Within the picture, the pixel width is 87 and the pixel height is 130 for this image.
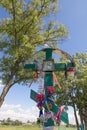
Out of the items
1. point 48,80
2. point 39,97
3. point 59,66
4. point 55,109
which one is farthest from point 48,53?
point 55,109

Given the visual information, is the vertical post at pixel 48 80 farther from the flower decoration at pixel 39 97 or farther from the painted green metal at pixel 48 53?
the flower decoration at pixel 39 97

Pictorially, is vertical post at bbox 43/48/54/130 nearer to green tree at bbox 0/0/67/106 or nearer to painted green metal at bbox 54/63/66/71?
painted green metal at bbox 54/63/66/71

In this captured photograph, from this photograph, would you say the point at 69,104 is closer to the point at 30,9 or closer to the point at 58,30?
the point at 58,30

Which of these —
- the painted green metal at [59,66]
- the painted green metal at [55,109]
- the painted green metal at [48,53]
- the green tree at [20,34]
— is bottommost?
the painted green metal at [55,109]

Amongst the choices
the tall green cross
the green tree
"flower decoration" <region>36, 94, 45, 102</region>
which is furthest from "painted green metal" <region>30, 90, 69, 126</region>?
the green tree

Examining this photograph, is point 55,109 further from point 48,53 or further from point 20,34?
point 20,34

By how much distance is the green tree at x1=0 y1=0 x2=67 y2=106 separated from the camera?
64.8 feet

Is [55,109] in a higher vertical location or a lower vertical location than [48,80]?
lower

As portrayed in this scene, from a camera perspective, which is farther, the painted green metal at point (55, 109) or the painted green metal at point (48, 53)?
the painted green metal at point (48, 53)

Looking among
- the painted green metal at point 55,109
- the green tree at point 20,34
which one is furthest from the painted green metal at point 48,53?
the green tree at point 20,34

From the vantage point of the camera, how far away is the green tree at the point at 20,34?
19.8m

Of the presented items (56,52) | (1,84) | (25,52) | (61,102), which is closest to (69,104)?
(61,102)

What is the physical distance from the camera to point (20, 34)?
20.0 m

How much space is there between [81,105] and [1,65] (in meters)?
15.0
